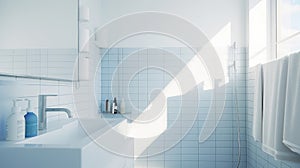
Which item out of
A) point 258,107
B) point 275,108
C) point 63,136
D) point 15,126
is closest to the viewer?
point 15,126

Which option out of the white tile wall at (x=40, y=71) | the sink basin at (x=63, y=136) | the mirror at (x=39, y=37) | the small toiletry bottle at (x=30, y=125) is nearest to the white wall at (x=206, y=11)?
the mirror at (x=39, y=37)

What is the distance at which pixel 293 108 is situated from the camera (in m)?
1.39

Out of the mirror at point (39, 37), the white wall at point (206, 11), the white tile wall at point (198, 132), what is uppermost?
the white wall at point (206, 11)

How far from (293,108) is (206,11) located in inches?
63.7

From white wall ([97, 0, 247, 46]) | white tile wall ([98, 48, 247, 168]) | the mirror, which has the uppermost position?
white wall ([97, 0, 247, 46])

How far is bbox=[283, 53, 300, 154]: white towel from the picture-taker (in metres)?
1.34

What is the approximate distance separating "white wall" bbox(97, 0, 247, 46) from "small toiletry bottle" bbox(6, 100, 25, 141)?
191cm

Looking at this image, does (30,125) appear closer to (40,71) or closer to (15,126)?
(15,126)

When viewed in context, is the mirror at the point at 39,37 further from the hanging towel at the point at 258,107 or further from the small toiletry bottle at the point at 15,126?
the hanging towel at the point at 258,107

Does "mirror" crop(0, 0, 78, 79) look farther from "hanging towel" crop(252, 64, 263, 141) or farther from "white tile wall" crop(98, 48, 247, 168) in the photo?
"hanging towel" crop(252, 64, 263, 141)

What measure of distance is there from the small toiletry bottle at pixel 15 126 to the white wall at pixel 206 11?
1.91 meters

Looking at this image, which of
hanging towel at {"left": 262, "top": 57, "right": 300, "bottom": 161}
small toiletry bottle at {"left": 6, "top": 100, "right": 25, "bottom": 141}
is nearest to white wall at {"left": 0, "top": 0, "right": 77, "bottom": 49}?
small toiletry bottle at {"left": 6, "top": 100, "right": 25, "bottom": 141}

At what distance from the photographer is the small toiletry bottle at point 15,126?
100 centimetres

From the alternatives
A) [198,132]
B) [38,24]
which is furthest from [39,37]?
[198,132]
